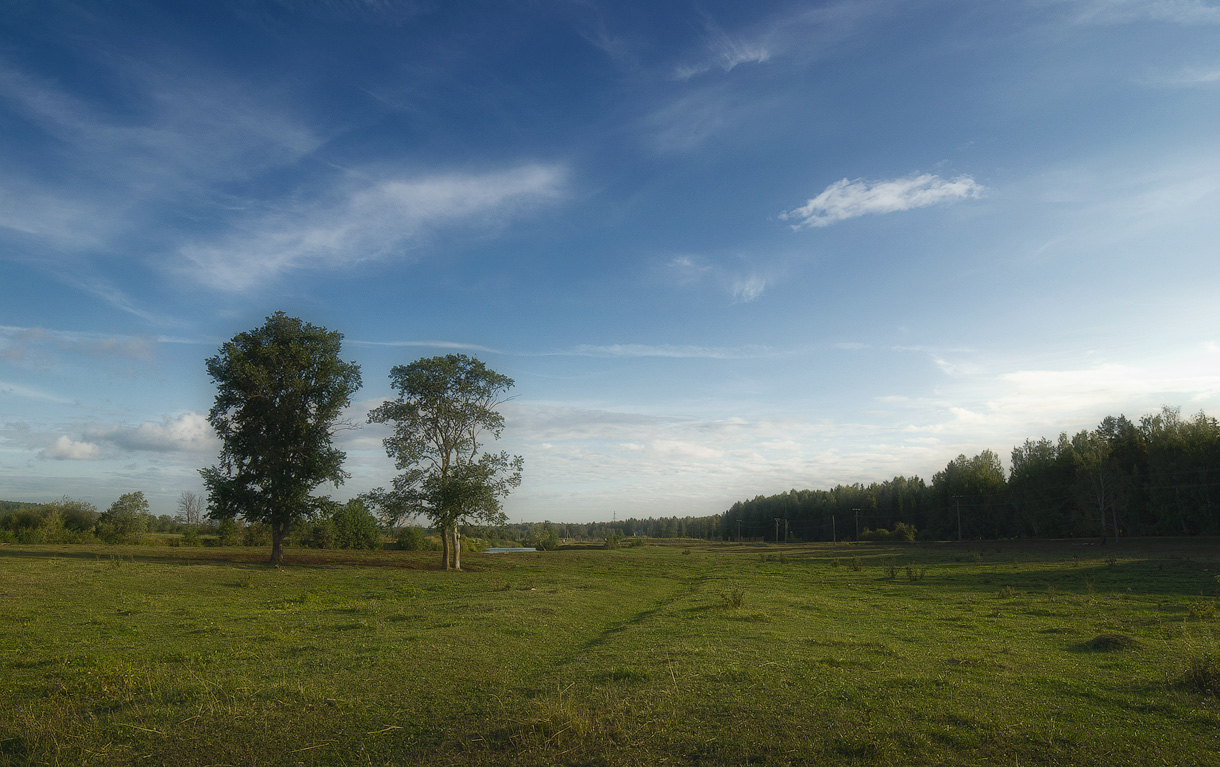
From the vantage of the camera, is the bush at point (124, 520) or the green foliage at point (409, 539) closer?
the bush at point (124, 520)

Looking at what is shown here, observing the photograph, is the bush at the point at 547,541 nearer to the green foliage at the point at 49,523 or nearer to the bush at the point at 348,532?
the bush at the point at 348,532

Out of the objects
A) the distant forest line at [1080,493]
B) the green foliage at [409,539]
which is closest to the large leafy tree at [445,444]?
the distant forest line at [1080,493]

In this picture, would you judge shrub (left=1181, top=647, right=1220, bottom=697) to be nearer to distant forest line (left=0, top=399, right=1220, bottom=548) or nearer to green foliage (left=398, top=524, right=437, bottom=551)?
distant forest line (left=0, top=399, right=1220, bottom=548)

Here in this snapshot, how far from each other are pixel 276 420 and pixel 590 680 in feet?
107

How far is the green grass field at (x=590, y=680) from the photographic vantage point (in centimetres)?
724

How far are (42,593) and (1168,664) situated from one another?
31955 mm

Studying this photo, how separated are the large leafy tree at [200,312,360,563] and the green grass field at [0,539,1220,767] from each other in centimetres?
1135

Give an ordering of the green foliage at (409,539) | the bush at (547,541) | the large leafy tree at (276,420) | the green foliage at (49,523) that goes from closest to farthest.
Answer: the large leafy tree at (276,420) → the green foliage at (49,523) → the green foliage at (409,539) → the bush at (547,541)

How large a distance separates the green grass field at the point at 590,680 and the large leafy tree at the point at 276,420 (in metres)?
11.3

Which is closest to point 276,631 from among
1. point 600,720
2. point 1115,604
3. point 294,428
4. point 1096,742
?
point 600,720

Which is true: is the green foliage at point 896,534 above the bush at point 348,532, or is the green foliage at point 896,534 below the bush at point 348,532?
below

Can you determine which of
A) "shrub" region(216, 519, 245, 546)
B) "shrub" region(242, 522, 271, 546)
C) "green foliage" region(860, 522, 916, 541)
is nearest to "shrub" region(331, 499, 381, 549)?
"shrub" region(242, 522, 271, 546)

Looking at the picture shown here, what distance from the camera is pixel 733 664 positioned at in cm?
1134

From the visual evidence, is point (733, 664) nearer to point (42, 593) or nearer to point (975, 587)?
point (42, 593)
